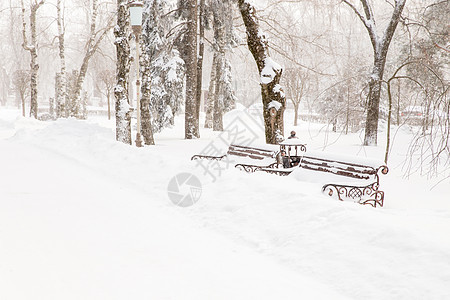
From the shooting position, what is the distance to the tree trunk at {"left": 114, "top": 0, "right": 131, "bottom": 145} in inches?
481

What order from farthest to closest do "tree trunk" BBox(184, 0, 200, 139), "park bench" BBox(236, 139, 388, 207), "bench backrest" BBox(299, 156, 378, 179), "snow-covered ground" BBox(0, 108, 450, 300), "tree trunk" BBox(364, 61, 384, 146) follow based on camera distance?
"tree trunk" BBox(184, 0, 200, 139), "tree trunk" BBox(364, 61, 384, 146), "bench backrest" BBox(299, 156, 378, 179), "park bench" BBox(236, 139, 388, 207), "snow-covered ground" BBox(0, 108, 450, 300)

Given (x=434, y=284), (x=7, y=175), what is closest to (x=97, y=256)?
(x=434, y=284)

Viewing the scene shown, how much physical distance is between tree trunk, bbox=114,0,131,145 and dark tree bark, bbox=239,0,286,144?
4.43m

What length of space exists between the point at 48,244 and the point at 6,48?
68.2 metres

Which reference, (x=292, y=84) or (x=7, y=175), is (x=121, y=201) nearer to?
(x=7, y=175)

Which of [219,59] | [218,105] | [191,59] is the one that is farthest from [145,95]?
[218,105]

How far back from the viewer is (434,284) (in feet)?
10.3

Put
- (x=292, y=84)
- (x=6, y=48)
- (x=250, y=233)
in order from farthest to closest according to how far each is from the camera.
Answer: (x=6, y=48)
(x=292, y=84)
(x=250, y=233)

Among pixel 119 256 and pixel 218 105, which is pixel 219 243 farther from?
pixel 218 105

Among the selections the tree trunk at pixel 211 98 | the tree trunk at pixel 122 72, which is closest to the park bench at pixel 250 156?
the tree trunk at pixel 122 72

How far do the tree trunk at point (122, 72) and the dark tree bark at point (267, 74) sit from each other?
4433 millimetres

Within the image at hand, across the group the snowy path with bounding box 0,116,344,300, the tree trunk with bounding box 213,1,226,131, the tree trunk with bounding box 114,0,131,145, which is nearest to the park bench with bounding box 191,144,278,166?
the snowy path with bounding box 0,116,344,300

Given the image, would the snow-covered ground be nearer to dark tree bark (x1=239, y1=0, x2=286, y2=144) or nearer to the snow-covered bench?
the snow-covered bench

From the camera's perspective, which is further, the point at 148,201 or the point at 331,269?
the point at 148,201
